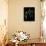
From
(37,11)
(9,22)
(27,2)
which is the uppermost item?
(27,2)

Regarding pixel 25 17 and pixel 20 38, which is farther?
A: pixel 25 17

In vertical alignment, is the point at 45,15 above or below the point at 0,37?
above

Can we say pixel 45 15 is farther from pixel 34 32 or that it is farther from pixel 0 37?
pixel 0 37

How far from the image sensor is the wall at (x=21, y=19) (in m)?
4.11

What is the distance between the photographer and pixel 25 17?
4.13m

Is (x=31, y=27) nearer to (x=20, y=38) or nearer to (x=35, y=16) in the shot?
(x=35, y=16)

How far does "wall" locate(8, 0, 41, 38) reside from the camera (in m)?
4.11

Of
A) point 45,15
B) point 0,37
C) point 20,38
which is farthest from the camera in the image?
point 45,15

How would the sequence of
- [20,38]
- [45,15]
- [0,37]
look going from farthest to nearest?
[45,15] < [0,37] < [20,38]

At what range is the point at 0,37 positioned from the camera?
11.2 ft

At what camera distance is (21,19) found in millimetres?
4160

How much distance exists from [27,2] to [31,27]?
72 centimetres

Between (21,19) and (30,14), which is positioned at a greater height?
(30,14)

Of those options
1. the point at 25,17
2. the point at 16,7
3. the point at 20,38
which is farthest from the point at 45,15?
the point at 20,38
